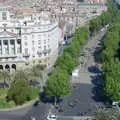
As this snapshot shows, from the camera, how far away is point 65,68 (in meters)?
71.2

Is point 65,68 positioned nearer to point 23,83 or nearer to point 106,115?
point 23,83

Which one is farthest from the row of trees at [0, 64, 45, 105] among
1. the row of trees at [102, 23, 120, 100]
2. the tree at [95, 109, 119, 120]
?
the tree at [95, 109, 119, 120]

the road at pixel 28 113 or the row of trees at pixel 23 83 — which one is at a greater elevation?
the row of trees at pixel 23 83

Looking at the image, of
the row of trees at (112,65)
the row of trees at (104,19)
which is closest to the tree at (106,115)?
the row of trees at (112,65)

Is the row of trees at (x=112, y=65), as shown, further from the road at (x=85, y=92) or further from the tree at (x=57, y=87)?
the tree at (x=57, y=87)

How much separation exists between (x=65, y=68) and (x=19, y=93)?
43.0ft

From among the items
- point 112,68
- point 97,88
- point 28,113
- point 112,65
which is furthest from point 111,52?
point 28,113

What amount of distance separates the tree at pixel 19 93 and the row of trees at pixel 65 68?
2.89 metres

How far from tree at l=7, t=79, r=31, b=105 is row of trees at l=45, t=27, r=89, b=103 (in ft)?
9.48

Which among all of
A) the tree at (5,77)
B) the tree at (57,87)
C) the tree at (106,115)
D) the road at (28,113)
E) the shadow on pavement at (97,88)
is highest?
the tree at (106,115)

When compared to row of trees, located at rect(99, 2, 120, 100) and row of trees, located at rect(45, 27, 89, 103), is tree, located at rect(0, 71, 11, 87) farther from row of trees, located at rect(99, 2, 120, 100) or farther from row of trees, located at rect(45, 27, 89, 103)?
row of trees, located at rect(99, 2, 120, 100)

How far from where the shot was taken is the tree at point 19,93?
2376 inches

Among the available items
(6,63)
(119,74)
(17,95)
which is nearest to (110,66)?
(119,74)

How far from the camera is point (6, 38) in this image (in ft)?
257
